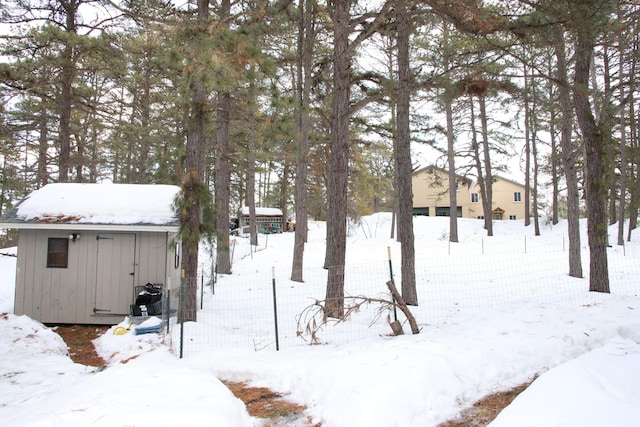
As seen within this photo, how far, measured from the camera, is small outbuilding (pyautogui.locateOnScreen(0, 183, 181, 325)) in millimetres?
8477

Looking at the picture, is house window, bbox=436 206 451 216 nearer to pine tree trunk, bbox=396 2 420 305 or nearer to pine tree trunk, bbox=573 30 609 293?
pine tree trunk, bbox=573 30 609 293

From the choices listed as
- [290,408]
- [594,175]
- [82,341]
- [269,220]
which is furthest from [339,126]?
[269,220]

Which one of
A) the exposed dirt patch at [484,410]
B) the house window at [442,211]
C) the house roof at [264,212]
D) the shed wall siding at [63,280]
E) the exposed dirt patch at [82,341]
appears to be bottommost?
the exposed dirt patch at [82,341]

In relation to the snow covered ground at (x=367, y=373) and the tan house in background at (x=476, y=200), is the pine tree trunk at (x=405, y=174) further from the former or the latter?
the tan house in background at (x=476, y=200)

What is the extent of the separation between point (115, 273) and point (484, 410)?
24.7ft

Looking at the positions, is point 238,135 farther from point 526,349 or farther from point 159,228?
point 526,349

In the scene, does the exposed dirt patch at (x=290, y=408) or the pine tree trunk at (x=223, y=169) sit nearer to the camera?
the exposed dirt patch at (x=290, y=408)

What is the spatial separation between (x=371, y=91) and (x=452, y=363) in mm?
6365

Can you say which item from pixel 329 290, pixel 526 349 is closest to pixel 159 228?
pixel 329 290

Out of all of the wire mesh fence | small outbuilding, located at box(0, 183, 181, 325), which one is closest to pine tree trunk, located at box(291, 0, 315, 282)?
the wire mesh fence

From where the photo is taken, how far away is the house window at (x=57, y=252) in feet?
28.1

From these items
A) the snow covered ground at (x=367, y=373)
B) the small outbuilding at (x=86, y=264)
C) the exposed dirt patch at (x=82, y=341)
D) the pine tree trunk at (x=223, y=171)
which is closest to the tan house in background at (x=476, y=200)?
the pine tree trunk at (x=223, y=171)

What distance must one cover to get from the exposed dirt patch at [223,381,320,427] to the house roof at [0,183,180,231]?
4394mm

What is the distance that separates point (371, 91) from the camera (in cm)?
905
